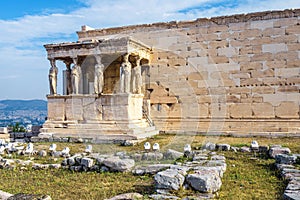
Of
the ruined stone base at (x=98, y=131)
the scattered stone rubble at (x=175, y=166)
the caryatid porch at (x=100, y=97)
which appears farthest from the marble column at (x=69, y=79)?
the scattered stone rubble at (x=175, y=166)

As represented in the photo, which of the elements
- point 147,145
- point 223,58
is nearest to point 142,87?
point 223,58

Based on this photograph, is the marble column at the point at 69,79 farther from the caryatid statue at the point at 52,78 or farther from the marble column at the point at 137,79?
the marble column at the point at 137,79

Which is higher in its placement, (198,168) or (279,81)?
(279,81)

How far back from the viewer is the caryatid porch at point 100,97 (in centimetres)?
1278

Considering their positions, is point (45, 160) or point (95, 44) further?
point (95, 44)

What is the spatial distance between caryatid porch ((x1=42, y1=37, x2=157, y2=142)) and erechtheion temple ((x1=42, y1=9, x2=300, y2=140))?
40 millimetres

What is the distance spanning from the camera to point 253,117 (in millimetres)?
13516

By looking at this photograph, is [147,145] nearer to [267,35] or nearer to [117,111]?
[117,111]

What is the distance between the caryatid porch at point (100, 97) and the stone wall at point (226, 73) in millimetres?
944

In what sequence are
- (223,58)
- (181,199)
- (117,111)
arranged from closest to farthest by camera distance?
(181,199), (117,111), (223,58)

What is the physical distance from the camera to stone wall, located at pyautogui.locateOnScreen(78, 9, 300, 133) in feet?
43.0

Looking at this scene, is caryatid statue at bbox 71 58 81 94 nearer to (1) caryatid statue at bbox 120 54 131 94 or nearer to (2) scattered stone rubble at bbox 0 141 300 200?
(1) caryatid statue at bbox 120 54 131 94

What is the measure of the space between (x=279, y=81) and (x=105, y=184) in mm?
9379

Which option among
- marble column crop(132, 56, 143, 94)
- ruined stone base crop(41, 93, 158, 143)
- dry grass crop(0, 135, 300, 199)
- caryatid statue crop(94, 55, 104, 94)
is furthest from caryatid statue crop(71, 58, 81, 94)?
dry grass crop(0, 135, 300, 199)
